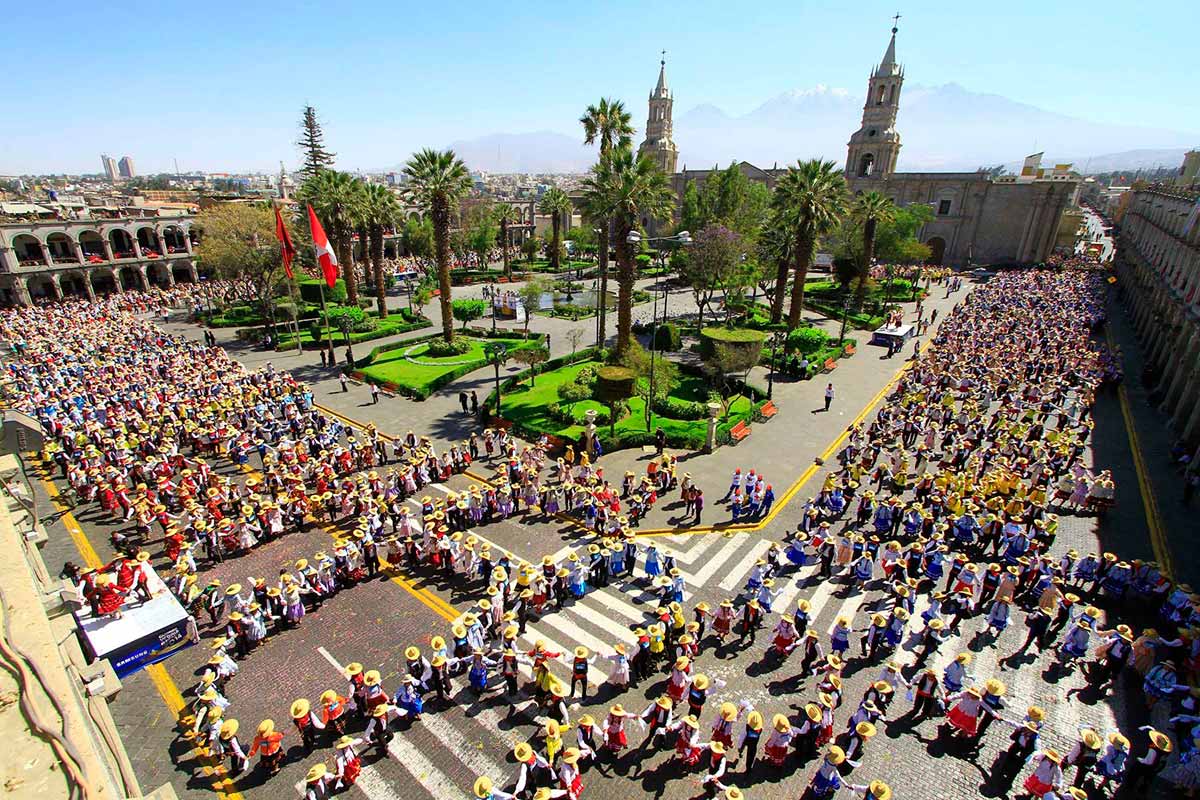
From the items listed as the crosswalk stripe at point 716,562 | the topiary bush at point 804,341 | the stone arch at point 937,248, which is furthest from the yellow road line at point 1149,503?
the stone arch at point 937,248

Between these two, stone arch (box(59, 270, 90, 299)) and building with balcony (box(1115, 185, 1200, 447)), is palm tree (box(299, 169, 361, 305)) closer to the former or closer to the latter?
stone arch (box(59, 270, 90, 299))

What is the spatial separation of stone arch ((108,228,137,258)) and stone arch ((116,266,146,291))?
1.48 metres

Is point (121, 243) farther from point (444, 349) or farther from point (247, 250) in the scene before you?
point (444, 349)

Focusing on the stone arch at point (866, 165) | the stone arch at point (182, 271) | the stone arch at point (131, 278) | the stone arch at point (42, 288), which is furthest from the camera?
the stone arch at point (866, 165)

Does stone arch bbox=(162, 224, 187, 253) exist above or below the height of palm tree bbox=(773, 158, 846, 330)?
below

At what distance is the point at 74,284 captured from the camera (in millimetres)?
59281

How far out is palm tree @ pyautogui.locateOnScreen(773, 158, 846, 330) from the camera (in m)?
36.5

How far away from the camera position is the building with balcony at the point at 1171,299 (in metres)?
26.9

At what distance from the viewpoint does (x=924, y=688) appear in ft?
37.6

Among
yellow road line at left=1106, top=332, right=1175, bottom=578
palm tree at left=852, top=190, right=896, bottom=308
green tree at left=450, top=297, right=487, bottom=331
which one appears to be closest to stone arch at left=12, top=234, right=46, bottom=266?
green tree at left=450, top=297, right=487, bottom=331

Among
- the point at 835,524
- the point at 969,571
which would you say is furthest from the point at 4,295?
the point at 969,571

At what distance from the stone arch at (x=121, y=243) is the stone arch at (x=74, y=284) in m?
4.23

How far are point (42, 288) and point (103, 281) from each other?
193 inches

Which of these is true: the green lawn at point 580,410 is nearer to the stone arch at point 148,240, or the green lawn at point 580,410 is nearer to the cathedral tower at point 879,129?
the stone arch at point 148,240
